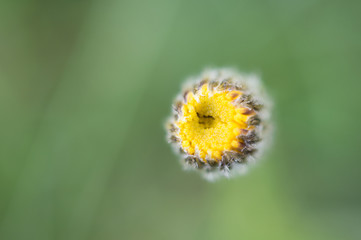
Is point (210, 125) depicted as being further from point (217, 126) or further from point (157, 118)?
point (157, 118)

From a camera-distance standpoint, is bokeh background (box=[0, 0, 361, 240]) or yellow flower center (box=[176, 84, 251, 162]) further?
bokeh background (box=[0, 0, 361, 240])

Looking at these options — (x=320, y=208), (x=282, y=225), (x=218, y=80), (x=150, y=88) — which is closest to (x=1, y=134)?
(x=150, y=88)

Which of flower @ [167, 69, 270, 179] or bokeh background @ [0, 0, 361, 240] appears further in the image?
bokeh background @ [0, 0, 361, 240]

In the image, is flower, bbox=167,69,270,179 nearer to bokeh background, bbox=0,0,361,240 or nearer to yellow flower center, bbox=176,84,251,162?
yellow flower center, bbox=176,84,251,162

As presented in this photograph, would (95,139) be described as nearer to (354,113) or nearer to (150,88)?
(150,88)

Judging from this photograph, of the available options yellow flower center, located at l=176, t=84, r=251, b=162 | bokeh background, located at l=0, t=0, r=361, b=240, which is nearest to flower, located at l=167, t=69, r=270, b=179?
yellow flower center, located at l=176, t=84, r=251, b=162
